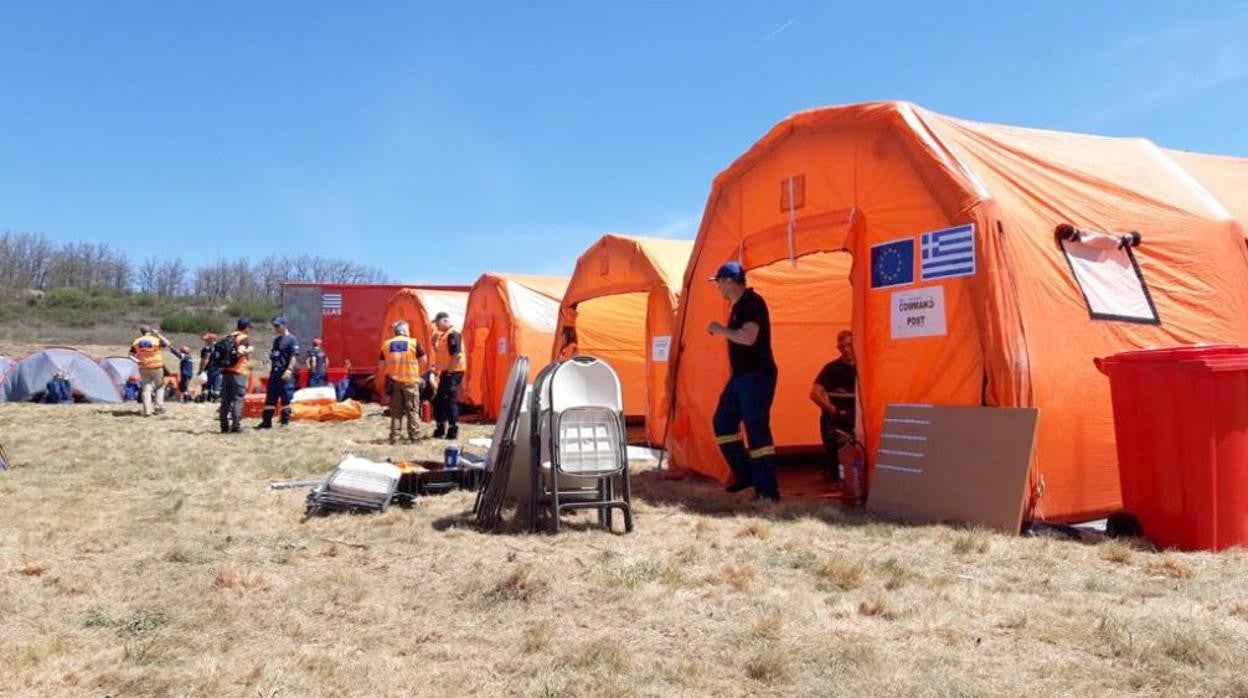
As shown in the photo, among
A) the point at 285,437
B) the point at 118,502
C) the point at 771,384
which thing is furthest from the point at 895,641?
the point at 285,437

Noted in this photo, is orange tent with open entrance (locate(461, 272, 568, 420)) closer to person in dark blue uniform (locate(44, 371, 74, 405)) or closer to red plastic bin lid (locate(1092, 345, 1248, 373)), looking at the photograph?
person in dark blue uniform (locate(44, 371, 74, 405))

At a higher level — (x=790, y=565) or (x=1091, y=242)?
(x=1091, y=242)

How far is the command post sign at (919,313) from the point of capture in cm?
626

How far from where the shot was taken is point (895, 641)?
3.40 metres

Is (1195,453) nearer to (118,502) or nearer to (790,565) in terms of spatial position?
(790,565)

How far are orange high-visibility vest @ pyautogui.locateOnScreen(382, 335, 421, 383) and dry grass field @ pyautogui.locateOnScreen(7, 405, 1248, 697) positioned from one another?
18.0 feet

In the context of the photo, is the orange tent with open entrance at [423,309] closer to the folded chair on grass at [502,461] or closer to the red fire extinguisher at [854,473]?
the folded chair on grass at [502,461]

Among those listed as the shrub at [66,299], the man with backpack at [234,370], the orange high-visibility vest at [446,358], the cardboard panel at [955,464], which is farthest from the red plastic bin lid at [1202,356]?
the shrub at [66,299]

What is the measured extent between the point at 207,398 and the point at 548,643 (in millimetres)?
21454

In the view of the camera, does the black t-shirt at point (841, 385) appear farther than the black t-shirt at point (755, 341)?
Yes

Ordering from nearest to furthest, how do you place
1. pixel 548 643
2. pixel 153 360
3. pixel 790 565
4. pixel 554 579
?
pixel 548 643 → pixel 554 579 → pixel 790 565 → pixel 153 360

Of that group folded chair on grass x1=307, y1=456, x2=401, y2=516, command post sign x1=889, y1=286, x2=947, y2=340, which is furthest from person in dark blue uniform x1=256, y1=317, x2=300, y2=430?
A: command post sign x1=889, y1=286, x2=947, y2=340

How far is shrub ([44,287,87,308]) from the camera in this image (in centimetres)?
5506

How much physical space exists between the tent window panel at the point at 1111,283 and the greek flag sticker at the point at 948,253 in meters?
0.84
